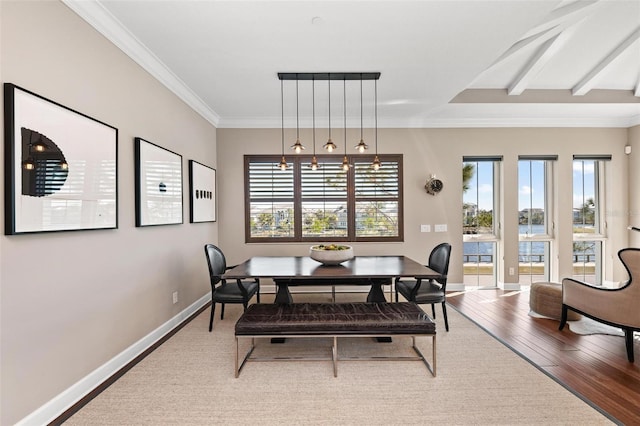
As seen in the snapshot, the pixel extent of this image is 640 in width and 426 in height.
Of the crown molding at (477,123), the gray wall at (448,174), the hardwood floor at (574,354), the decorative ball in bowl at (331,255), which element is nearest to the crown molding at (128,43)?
the crown molding at (477,123)

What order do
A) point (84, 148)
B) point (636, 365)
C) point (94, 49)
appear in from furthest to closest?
1. point (636, 365)
2. point (94, 49)
3. point (84, 148)

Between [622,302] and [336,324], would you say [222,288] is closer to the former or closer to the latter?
[336,324]

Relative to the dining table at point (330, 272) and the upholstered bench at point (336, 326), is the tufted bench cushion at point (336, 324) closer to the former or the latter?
the upholstered bench at point (336, 326)

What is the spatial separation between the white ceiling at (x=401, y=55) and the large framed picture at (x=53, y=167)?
82 cm

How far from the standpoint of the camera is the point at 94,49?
7.56 ft

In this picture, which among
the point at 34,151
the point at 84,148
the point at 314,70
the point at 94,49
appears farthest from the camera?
the point at 314,70

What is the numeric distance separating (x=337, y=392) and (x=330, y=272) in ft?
3.32

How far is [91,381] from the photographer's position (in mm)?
2232

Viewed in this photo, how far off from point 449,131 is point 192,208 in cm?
403

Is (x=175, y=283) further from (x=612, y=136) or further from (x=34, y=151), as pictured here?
(x=612, y=136)

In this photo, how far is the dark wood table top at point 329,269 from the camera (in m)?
2.80

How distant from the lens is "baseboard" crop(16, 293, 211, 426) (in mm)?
1848

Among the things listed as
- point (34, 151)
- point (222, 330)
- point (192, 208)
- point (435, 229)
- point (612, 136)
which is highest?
point (612, 136)

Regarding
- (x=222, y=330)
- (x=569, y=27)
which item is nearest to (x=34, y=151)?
(x=222, y=330)
